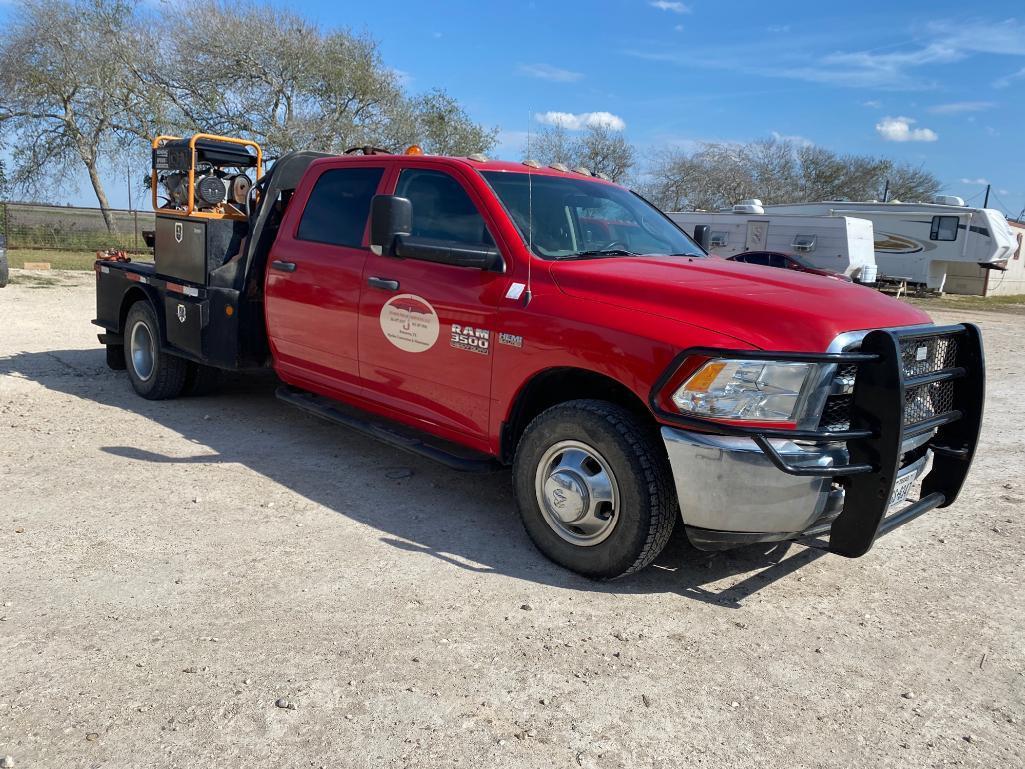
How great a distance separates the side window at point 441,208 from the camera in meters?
4.36

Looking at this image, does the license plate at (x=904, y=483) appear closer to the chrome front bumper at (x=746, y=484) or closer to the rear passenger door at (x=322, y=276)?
the chrome front bumper at (x=746, y=484)

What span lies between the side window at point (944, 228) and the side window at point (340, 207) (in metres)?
26.8

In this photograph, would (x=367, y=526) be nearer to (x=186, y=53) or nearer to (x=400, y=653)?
(x=400, y=653)

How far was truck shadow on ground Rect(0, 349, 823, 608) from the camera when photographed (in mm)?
3914

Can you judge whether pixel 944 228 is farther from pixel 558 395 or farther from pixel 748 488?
pixel 748 488

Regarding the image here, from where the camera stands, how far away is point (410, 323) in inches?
180

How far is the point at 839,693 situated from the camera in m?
2.98

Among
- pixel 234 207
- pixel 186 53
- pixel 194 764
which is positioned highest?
pixel 186 53

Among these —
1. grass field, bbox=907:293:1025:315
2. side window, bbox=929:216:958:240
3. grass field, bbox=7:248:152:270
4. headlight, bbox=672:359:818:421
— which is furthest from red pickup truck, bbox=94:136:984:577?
side window, bbox=929:216:958:240

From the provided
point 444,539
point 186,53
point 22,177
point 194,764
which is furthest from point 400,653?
point 22,177

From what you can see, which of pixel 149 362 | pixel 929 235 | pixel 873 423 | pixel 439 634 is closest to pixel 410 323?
pixel 439 634

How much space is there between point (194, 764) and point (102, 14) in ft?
112

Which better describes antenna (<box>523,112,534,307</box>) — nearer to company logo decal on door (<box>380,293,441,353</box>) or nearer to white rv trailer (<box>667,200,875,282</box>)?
company logo decal on door (<box>380,293,441,353</box>)

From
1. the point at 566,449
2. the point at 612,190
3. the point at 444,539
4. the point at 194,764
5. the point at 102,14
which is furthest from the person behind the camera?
the point at 102,14
